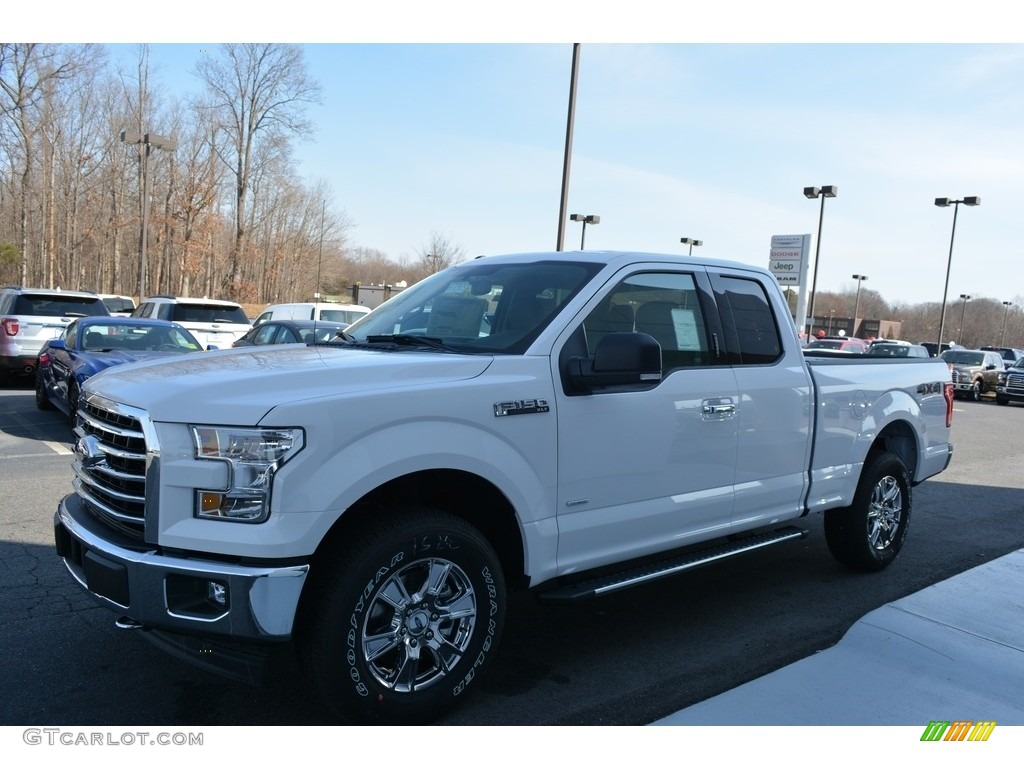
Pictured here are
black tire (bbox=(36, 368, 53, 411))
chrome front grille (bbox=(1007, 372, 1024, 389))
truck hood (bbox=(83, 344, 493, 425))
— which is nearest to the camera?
truck hood (bbox=(83, 344, 493, 425))

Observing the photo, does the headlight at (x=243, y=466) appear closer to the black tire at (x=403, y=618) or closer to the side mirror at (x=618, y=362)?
the black tire at (x=403, y=618)

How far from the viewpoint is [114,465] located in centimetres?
322

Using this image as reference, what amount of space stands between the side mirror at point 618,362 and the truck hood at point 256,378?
46 centimetres

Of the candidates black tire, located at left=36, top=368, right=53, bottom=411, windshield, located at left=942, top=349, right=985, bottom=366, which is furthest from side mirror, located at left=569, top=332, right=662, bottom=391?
windshield, located at left=942, top=349, right=985, bottom=366

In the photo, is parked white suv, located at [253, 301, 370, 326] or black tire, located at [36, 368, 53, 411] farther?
parked white suv, located at [253, 301, 370, 326]

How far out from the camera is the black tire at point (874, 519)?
18.5 feet

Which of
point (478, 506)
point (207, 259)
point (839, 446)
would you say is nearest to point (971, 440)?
point (839, 446)

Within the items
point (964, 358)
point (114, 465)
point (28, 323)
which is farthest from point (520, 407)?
point (964, 358)

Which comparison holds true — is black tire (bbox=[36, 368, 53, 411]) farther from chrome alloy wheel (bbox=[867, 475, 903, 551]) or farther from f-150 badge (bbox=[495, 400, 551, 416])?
chrome alloy wheel (bbox=[867, 475, 903, 551])

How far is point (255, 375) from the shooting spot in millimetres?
3158

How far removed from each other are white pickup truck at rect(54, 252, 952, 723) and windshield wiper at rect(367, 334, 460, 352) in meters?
0.02

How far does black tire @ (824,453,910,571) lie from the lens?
5.64 metres

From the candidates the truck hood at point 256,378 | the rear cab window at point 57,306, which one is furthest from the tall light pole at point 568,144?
the truck hood at point 256,378

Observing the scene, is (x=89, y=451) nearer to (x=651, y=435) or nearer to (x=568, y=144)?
(x=651, y=435)
